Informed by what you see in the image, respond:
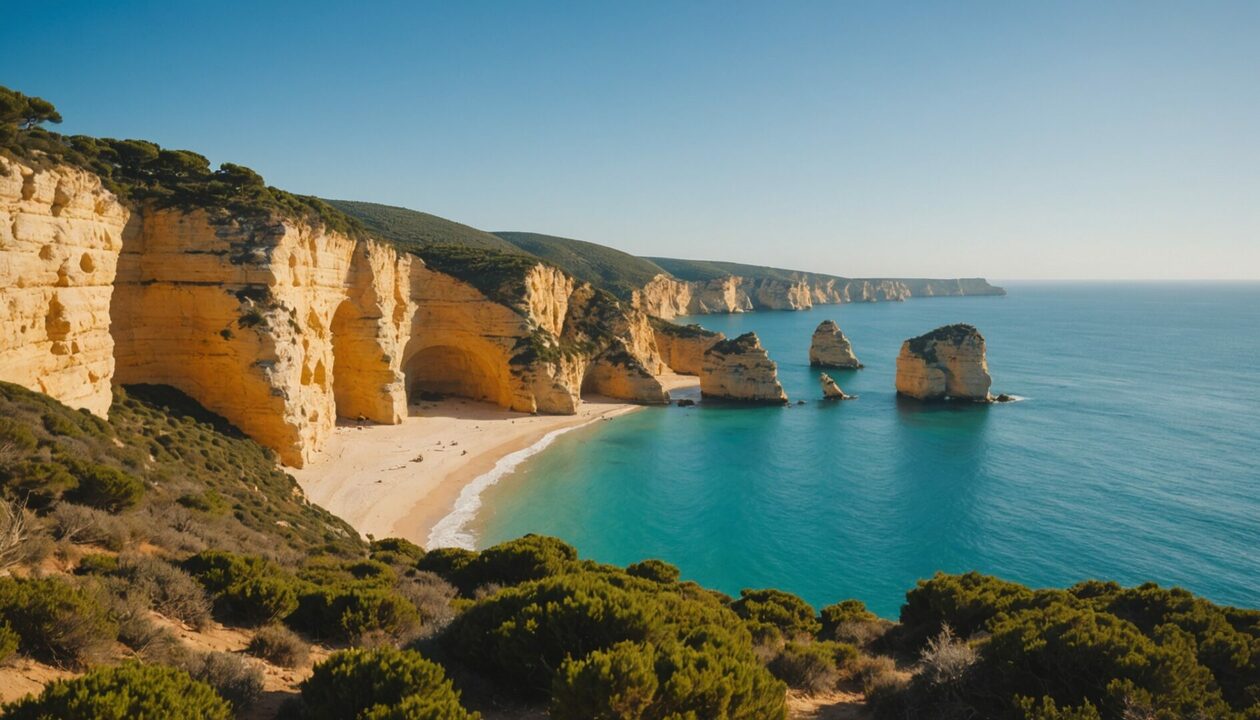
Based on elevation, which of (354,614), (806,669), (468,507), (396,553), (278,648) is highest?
(278,648)

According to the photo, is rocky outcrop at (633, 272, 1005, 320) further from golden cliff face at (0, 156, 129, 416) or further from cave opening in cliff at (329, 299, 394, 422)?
golden cliff face at (0, 156, 129, 416)

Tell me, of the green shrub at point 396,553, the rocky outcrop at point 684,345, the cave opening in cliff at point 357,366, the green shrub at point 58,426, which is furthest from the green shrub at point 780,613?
the rocky outcrop at point 684,345

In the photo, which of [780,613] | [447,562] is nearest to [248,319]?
[447,562]

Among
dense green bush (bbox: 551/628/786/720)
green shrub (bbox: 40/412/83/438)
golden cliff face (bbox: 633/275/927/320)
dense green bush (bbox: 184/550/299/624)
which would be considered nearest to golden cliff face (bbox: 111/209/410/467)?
green shrub (bbox: 40/412/83/438)

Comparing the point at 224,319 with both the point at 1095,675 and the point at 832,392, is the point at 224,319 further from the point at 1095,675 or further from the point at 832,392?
the point at 832,392

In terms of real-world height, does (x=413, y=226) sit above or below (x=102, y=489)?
above

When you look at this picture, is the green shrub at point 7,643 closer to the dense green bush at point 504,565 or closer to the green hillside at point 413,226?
the dense green bush at point 504,565

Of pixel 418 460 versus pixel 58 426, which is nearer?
pixel 58 426
